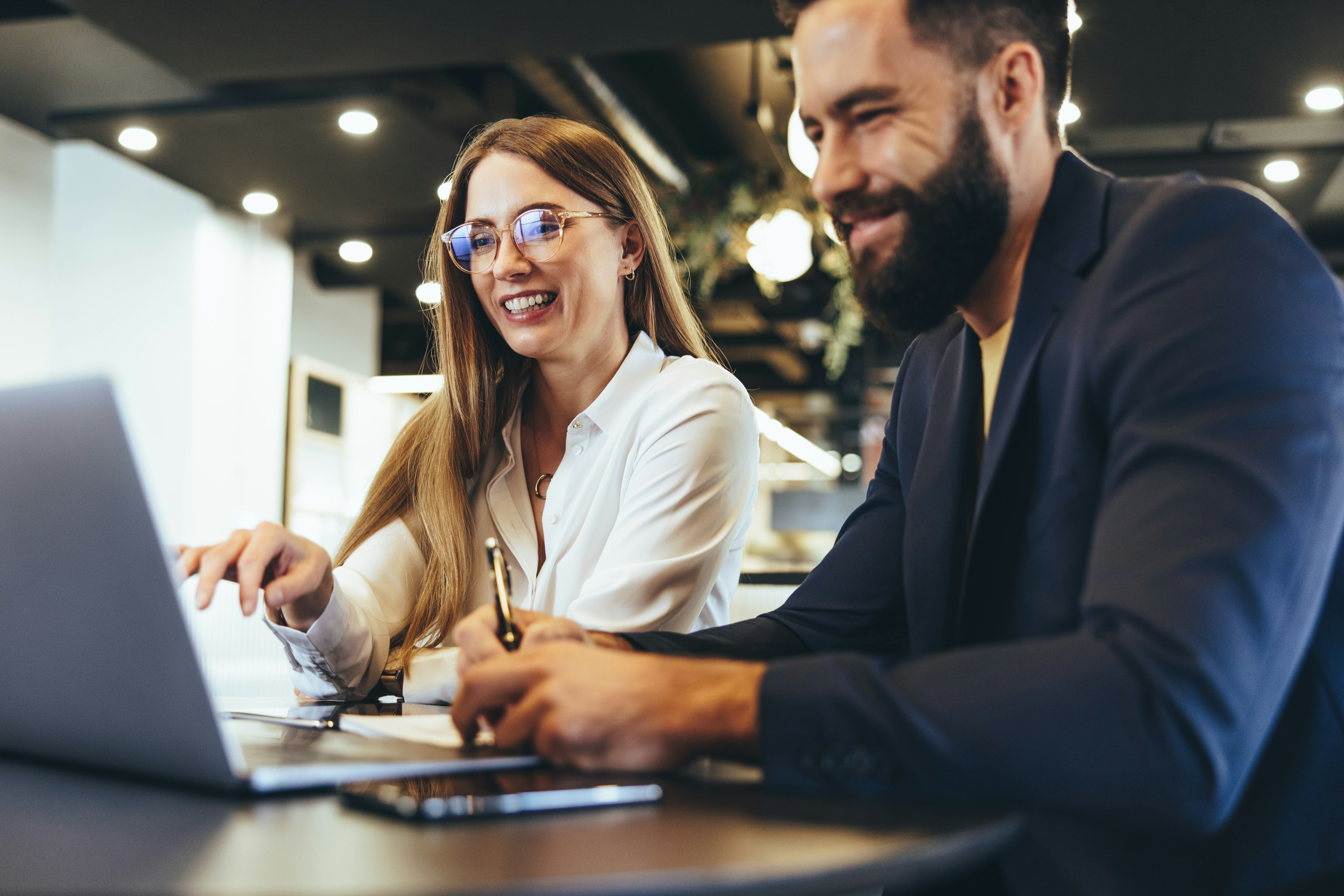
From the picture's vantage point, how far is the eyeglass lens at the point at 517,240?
1.81 metres

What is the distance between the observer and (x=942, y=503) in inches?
43.5

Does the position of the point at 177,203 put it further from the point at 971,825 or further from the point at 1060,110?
the point at 971,825

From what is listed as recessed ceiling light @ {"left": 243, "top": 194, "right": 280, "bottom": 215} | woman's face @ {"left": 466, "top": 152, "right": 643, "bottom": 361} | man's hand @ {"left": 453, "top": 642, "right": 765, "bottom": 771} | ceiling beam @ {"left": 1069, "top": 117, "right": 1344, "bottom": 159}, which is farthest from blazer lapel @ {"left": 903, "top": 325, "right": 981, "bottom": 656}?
recessed ceiling light @ {"left": 243, "top": 194, "right": 280, "bottom": 215}

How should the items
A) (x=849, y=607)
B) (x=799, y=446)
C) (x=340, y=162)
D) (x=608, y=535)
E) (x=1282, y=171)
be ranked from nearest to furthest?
1. (x=849, y=607)
2. (x=608, y=535)
3. (x=340, y=162)
4. (x=1282, y=171)
5. (x=799, y=446)

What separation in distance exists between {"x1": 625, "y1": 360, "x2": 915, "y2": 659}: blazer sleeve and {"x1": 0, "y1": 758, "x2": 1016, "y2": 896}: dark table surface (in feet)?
1.56

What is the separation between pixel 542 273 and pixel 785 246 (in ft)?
10.9

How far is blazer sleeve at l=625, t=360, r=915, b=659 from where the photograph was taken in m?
1.24

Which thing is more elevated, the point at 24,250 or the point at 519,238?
the point at 24,250

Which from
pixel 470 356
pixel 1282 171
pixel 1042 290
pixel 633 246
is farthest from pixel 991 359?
pixel 1282 171

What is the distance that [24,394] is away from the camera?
74 centimetres

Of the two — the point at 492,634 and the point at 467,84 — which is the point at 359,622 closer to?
the point at 492,634

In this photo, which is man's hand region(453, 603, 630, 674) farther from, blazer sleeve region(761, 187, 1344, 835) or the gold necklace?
the gold necklace

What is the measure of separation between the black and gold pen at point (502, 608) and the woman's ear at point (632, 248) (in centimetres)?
101

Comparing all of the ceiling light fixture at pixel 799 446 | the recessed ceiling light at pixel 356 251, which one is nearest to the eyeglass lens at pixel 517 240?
the recessed ceiling light at pixel 356 251
